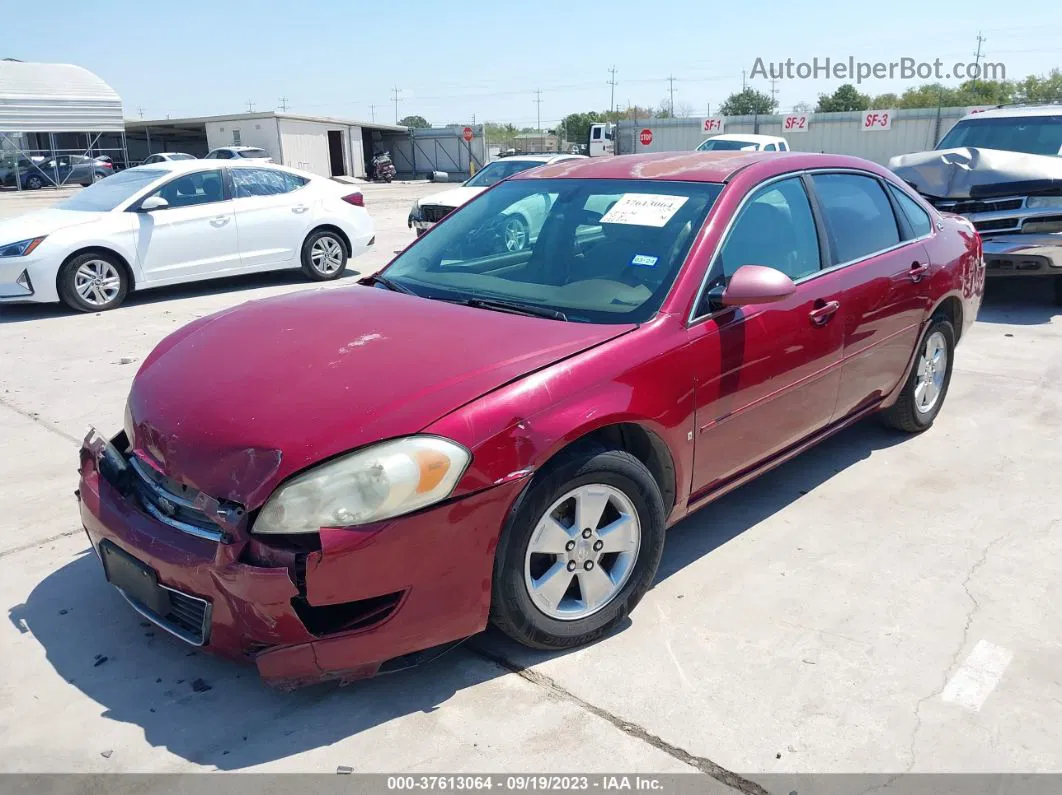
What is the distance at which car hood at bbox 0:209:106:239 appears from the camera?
8.61 m

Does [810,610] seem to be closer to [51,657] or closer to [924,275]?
[924,275]

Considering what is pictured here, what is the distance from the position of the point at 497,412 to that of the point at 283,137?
39.5 metres

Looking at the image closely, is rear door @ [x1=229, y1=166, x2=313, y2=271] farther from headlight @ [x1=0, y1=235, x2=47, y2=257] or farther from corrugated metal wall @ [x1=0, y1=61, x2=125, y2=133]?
corrugated metal wall @ [x1=0, y1=61, x2=125, y2=133]

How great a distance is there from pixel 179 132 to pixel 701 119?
29653mm

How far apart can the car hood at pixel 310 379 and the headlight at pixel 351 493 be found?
4cm

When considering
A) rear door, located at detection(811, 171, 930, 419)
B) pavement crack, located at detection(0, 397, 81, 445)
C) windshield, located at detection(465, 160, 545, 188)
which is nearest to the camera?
rear door, located at detection(811, 171, 930, 419)

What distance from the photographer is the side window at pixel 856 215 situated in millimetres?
4168

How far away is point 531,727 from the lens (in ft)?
8.77

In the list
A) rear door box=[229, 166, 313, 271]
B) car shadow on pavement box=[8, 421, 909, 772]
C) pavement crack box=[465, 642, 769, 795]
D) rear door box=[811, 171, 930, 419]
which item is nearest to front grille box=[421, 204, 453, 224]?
rear door box=[229, 166, 313, 271]

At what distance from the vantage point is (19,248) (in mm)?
8539

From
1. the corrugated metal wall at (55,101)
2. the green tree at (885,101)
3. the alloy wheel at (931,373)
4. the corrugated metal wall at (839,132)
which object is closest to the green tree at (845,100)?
the green tree at (885,101)

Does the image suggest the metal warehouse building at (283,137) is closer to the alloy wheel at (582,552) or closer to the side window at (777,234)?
the side window at (777,234)

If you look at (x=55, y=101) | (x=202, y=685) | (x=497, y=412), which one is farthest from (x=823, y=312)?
(x=55, y=101)

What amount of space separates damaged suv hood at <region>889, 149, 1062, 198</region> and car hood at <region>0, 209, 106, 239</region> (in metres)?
8.56
